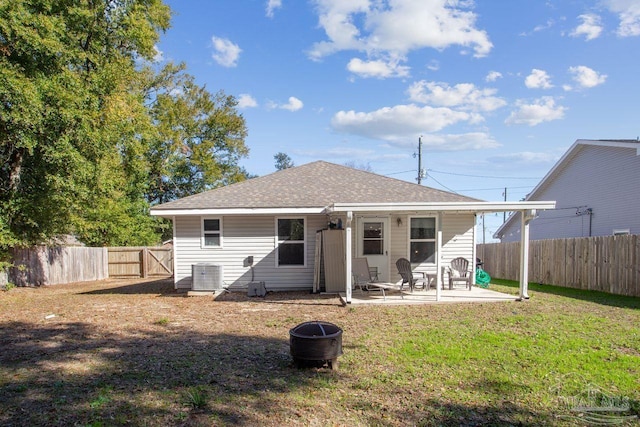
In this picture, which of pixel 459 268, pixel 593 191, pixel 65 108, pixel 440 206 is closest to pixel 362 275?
pixel 440 206

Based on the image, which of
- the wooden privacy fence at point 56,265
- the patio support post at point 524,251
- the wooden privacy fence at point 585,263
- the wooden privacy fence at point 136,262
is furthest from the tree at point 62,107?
the wooden privacy fence at point 585,263

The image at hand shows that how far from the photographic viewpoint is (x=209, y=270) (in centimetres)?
1105

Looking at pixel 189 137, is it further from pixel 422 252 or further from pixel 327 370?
pixel 327 370

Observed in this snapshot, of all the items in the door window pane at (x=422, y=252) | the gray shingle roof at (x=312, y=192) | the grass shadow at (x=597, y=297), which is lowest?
the grass shadow at (x=597, y=297)

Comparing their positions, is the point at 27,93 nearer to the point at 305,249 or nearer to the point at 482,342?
the point at 305,249

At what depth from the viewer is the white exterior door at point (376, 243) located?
11680 mm

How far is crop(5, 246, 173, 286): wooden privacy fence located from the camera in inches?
550

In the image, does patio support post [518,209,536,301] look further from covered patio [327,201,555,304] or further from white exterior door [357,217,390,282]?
white exterior door [357,217,390,282]

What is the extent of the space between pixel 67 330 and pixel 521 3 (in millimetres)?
12685

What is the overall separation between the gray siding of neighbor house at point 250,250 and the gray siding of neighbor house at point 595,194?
Answer: 28.9 ft

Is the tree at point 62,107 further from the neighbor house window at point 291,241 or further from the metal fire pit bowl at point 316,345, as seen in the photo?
the metal fire pit bowl at point 316,345

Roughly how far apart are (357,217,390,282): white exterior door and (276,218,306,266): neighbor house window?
1759 millimetres

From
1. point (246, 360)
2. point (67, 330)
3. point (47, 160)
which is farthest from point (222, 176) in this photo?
point (246, 360)

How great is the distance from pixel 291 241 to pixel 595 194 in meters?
13.2
